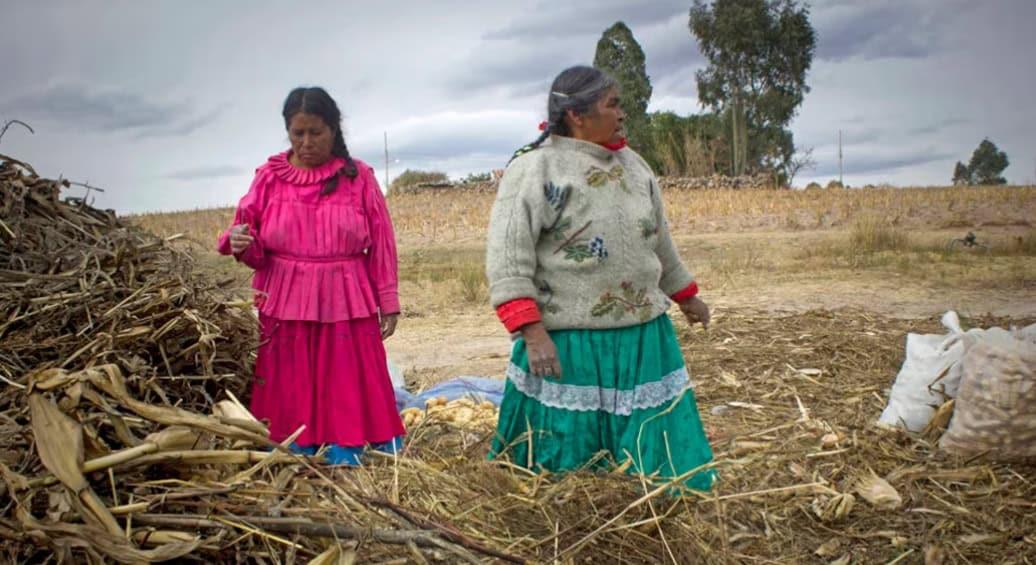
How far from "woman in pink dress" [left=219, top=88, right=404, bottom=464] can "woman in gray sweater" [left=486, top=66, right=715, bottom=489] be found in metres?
0.88

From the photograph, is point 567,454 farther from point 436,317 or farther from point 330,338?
point 436,317

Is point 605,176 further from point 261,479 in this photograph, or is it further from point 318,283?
point 261,479

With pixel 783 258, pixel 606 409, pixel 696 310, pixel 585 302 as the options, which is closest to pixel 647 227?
pixel 585 302

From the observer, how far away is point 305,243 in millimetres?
3475

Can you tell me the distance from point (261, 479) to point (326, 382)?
1649mm

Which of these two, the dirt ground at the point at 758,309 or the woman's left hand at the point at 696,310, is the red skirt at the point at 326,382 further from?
the dirt ground at the point at 758,309

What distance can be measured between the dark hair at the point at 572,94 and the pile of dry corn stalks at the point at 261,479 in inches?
44.9

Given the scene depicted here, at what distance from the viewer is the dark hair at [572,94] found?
2848 millimetres

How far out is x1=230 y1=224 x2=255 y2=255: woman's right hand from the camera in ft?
10.7

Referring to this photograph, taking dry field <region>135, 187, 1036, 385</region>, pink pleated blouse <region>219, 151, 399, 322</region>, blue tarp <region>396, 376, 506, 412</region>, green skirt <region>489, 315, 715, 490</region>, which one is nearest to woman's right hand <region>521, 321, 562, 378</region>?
green skirt <region>489, 315, 715, 490</region>

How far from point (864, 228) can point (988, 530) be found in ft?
38.1

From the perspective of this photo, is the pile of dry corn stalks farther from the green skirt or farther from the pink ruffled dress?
the pink ruffled dress

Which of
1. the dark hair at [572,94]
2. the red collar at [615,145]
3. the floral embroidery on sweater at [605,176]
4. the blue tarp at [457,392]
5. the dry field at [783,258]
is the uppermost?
the dark hair at [572,94]

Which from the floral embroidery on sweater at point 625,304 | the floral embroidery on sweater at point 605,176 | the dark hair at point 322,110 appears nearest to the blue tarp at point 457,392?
the dark hair at point 322,110
